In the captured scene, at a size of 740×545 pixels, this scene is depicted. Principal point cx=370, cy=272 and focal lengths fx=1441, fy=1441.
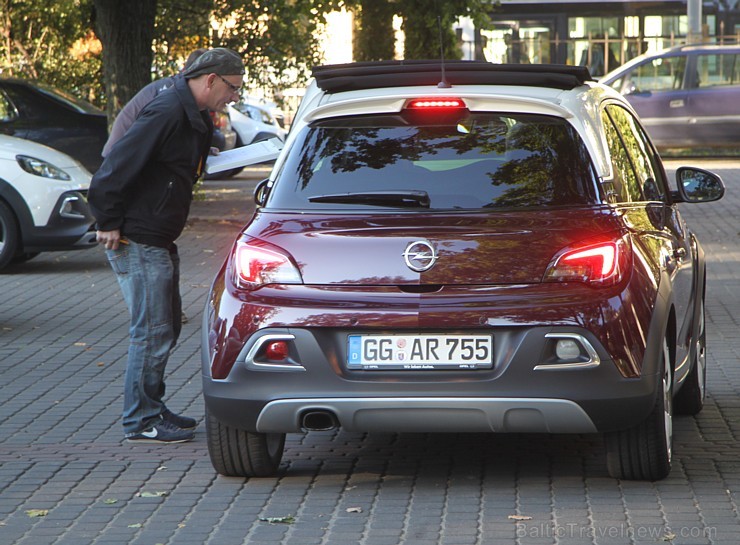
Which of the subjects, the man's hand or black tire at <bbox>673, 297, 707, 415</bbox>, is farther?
black tire at <bbox>673, 297, 707, 415</bbox>

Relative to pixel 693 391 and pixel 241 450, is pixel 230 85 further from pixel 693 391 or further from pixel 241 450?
pixel 693 391

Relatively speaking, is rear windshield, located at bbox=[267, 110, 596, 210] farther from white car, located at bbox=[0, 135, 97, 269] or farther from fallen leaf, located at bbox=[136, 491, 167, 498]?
white car, located at bbox=[0, 135, 97, 269]

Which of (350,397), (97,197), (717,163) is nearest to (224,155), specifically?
(97,197)

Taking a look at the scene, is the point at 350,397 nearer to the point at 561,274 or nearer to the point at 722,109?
Result: the point at 561,274

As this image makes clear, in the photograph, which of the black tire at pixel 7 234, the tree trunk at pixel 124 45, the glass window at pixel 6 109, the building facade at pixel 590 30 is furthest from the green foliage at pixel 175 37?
the building facade at pixel 590 30

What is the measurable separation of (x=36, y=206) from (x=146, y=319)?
691cm

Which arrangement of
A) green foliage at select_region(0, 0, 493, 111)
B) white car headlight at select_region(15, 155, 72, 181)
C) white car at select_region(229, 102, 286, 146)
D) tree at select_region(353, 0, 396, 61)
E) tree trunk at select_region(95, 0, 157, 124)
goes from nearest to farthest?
white car headlight at select_region(15, 155, 72, 181)
tree trunk at select_region(95, 0, 157, 124)
green foliage at select_region(0, 0, 493, 111)
white car at select_region(229, 102, 286, 146)
tree at select_region(353, 0, 396, 61)

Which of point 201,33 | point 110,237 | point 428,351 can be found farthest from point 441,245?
point 201,33

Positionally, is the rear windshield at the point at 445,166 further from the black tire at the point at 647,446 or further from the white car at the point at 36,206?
the white car at the point at 36,206

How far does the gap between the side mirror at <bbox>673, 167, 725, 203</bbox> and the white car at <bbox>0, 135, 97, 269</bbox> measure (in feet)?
24.1

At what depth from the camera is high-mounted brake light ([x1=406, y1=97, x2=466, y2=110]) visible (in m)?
5.59

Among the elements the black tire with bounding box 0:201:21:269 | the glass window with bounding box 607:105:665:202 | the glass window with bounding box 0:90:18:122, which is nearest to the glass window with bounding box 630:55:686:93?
the glass window with bounding box 0:90:18:122

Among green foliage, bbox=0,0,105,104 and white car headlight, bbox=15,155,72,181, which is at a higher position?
green foliage, bbox=0,0,105,104

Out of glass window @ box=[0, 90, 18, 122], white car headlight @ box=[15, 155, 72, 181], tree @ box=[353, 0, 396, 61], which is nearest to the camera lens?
white car headlight @ box=[15, 155, 72, 181]
